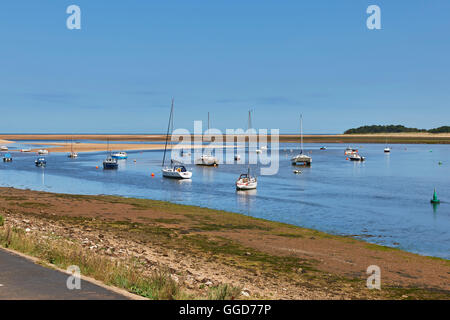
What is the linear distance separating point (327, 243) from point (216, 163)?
77.9 metres

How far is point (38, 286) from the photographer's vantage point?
432 inches

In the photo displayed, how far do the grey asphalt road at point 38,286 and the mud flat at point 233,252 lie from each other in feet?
3.95

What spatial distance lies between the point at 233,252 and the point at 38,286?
13864 millimetres

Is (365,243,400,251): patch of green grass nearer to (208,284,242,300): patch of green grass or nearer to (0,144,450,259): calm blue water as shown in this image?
(0,144,450,259): calm blue water

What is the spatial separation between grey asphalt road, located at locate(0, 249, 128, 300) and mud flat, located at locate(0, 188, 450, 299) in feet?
3.95

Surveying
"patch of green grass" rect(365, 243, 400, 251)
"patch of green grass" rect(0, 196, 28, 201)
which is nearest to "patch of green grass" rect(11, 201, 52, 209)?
"patch of green grass" rect(0, 196, 28, 201)

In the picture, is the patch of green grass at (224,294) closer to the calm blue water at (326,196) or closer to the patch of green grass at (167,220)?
the calm blue water at (326,196)

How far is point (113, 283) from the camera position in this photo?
38.8 feet

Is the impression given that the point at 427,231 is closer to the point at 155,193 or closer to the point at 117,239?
the point at 117,239

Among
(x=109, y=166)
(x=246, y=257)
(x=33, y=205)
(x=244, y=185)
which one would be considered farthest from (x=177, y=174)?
(x=246, y=257)

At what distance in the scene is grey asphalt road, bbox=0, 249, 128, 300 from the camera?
10.2 meters

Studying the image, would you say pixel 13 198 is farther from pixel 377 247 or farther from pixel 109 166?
pixel 109 166
